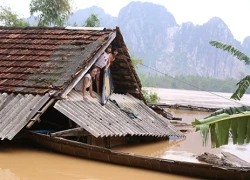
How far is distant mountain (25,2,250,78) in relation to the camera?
100 metres

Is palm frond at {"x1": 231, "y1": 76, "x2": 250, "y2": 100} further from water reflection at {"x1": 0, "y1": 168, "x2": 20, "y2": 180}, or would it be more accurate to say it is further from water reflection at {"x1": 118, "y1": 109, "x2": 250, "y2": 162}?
water reflection at {"x1": 0, "y1": 168, "x2": 20, "y2": 180}

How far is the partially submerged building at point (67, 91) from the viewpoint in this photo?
24.8 feet

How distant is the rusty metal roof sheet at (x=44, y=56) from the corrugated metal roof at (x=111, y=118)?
55 cm

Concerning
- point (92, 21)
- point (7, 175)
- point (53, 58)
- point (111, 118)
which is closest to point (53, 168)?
point (7, 175)

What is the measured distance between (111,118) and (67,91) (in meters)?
1.22

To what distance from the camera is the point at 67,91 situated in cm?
791

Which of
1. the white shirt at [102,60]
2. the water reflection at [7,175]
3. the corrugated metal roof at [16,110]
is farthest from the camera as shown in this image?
the white shirt at [102,60]

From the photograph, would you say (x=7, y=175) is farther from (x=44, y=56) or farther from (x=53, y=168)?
(x=44, y=56)

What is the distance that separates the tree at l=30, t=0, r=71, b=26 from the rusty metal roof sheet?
43.6 ft

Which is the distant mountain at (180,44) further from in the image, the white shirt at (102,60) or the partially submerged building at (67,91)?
the white shirt at (102,60)

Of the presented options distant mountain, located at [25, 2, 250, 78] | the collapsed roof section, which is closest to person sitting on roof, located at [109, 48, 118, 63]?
the collapsed roof section

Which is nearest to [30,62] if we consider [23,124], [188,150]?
[23,124]

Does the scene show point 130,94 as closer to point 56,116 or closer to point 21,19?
point 56,116

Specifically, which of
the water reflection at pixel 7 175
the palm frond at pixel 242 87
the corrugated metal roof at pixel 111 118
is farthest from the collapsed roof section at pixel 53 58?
the palm frond at pixel 242 87
